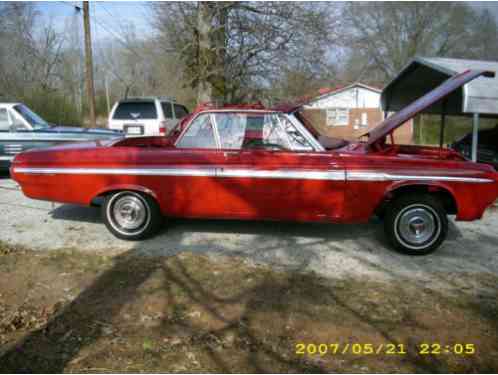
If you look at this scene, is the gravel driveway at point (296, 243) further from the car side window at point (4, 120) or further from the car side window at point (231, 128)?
the car side window at point (4, 120)

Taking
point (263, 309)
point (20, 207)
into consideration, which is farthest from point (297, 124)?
point (20, 207)

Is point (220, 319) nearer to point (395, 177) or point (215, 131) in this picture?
point (215, 131)

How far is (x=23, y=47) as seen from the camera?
86.3 ft

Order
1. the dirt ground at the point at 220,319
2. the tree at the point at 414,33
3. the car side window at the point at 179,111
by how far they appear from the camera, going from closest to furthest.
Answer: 1. the dirt ground at the point at 220,319
2. the car side window at the point at 179,111
3. the tree at the point at 414,33

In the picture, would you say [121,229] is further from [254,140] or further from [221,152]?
[254,140]

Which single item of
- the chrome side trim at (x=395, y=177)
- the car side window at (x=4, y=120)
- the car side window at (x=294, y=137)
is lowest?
the chrome side trim at (x=395, y=177)

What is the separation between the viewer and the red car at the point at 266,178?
181 inches

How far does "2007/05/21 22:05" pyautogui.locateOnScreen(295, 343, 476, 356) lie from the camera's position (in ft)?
9.64

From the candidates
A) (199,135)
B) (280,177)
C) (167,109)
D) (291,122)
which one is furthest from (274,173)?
(167,109)

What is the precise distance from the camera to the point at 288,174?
466 cm

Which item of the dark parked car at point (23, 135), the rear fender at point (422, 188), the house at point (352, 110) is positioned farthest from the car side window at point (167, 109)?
the house at point (352, 110)

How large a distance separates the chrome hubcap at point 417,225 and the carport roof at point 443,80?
12.0 ft

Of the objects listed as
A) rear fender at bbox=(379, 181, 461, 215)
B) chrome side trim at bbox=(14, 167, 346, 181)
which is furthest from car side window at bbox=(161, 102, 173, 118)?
rear fender at bbox=(379, 181, 461, 215)

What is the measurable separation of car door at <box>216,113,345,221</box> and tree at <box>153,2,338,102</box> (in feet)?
34.5
